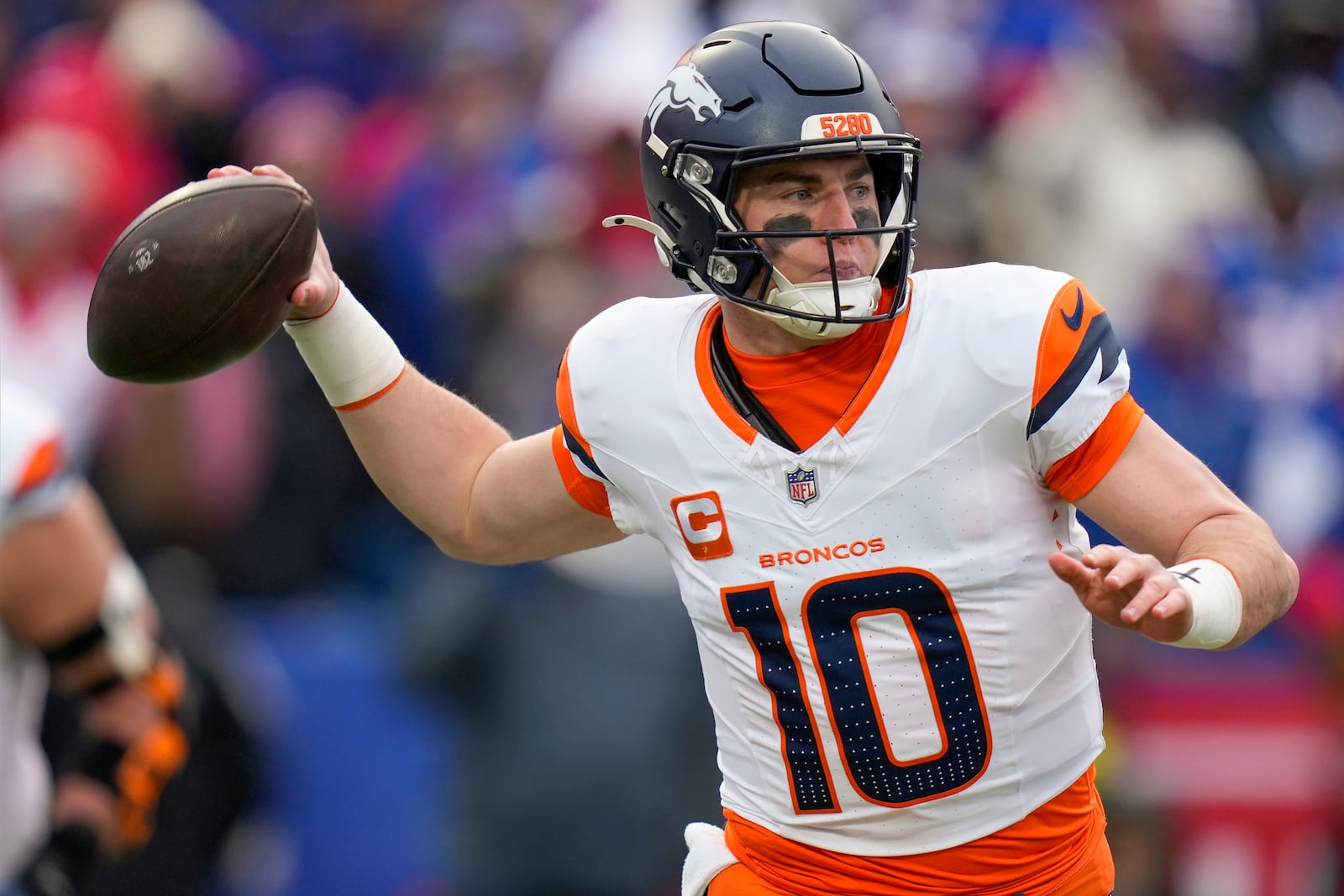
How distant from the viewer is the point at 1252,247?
7961 millimetres

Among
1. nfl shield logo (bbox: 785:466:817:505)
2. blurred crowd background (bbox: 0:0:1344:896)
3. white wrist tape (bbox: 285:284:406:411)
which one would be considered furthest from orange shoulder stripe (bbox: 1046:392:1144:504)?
blurred crowd background (bbox: 0:0:1344:896)

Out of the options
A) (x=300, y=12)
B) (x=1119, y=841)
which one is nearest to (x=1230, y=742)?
(x=1119, y=841)

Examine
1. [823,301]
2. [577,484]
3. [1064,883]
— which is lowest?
[1064,883]

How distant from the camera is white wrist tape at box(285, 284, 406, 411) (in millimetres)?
3404

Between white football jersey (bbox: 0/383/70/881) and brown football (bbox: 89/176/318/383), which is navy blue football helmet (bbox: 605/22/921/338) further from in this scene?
white football jersey (bbox: 0/383/70/881)

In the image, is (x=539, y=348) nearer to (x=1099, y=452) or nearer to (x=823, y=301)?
(x=823, y=301)

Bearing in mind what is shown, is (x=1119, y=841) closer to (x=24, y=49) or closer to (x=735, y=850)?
(x=735, y=850)

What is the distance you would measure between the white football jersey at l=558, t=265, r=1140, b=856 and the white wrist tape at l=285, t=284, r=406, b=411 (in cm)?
61

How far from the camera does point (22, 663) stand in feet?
13.5

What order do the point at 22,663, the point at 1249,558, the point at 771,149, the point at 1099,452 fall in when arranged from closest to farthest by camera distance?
1. the point at 1249,558
2. the point at 1099,452
3. the point at 771,149
4. the point at 22,663

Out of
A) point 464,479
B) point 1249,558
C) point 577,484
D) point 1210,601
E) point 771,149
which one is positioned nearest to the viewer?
point 1210,601

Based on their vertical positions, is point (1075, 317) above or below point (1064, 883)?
above

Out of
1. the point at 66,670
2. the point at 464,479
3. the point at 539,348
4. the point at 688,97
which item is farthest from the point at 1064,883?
the point at 539,348

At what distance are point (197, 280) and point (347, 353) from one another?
1.09 feet
